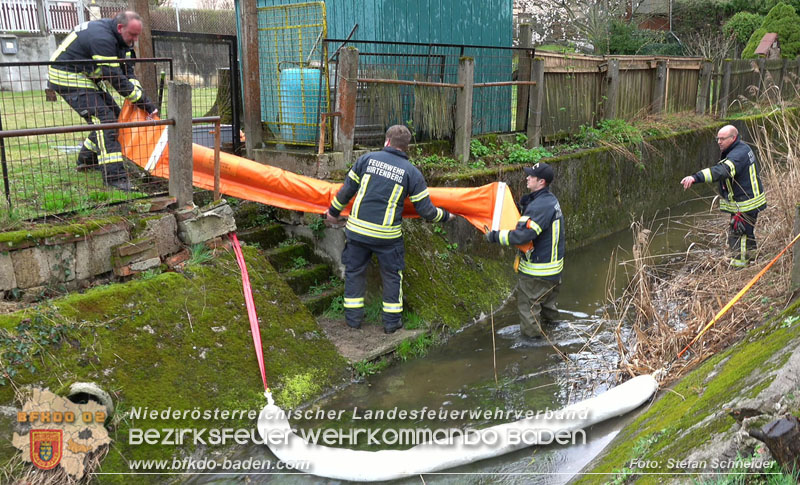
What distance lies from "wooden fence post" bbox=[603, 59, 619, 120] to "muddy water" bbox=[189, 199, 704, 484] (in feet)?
16.9

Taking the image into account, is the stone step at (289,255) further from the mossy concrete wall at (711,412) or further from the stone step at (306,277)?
the mossy concrete wall at (711,412)

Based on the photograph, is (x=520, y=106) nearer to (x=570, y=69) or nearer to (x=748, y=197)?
(x=570, y=69)

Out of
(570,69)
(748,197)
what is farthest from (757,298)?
(570,69)

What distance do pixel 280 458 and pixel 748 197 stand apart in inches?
236

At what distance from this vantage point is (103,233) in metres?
4.94

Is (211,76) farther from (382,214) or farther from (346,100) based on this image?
(382,214)

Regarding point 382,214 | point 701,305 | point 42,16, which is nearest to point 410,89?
point 382,214

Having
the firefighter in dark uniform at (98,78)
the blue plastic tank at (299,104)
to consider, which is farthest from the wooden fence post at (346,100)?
the firefighter in dark uniform at (98,78)

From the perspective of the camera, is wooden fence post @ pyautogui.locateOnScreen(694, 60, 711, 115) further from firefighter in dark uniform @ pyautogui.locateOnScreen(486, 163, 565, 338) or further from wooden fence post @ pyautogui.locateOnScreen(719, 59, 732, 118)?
firefighter in dark uniform @ pyautogui.locateOnScreen(486, 163, 565, 338)

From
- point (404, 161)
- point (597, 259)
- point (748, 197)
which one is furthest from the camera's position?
point (597, 259)

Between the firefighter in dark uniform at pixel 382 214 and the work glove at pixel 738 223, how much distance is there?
358 cm

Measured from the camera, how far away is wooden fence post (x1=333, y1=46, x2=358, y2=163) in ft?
22.4

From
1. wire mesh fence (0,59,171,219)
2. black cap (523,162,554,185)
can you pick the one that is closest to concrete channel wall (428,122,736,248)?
black cap (523,162,554,185)

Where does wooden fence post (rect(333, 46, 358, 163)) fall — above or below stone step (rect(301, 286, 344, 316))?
above
